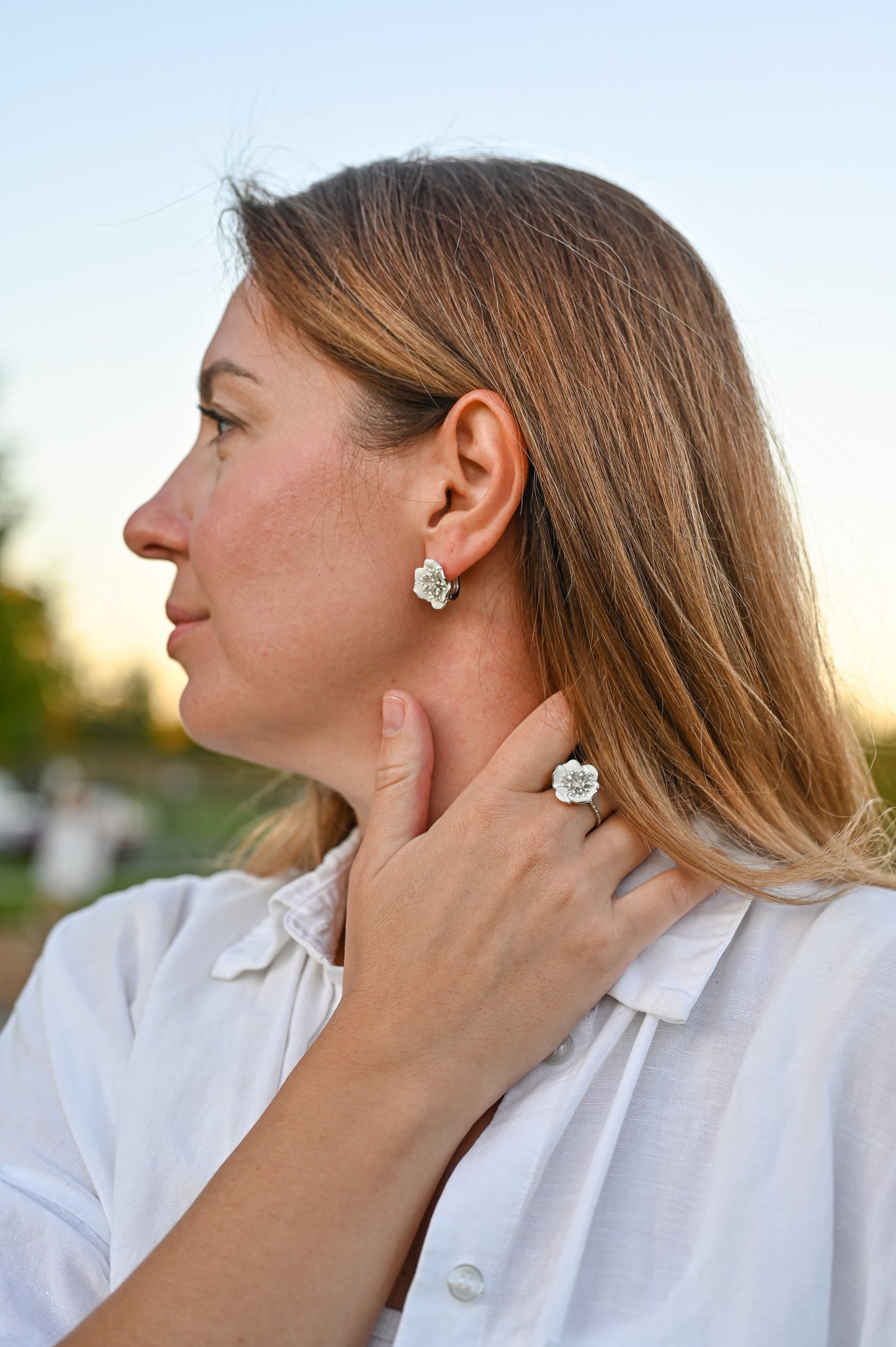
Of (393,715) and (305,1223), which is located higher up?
(393,715)

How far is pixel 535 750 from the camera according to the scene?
172 centimetres

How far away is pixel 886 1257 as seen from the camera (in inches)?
52.6

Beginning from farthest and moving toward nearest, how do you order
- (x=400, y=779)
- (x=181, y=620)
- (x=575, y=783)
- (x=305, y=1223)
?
(x=181, y=620), (x=400, y=779), (x=575, y=783), (x=305, y=1223)

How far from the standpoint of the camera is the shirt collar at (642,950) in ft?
5.35

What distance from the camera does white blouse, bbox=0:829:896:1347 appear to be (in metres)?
1.37

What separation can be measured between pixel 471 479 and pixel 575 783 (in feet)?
1.91

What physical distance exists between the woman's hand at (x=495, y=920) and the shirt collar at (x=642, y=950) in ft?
0.13

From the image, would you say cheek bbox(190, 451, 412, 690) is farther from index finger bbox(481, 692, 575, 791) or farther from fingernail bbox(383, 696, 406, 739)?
index finger bbox(481, 692, 575, 791)

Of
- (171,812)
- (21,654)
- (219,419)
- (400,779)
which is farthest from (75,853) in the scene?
(171,812)

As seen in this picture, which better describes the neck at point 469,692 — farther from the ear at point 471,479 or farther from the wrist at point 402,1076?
the wrist at point 402,1076

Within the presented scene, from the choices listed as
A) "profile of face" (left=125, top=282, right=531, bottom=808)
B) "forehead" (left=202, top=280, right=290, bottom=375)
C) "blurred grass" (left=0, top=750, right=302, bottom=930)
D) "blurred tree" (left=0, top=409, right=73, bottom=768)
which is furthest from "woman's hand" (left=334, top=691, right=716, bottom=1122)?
"blurred tree" (left=0, top=409, right=73, bottom=768)

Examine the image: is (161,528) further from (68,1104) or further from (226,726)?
(68,1104)

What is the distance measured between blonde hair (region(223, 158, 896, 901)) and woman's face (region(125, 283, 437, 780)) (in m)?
0.08

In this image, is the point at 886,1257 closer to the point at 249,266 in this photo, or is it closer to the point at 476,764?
the point at 476,764
